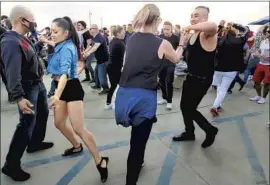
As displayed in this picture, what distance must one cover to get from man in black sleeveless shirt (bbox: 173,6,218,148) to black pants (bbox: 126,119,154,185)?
1.17m

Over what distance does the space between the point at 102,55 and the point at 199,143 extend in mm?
3395

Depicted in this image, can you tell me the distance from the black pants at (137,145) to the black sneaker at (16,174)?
3.80 ft

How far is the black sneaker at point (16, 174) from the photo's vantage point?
2582 millimetres

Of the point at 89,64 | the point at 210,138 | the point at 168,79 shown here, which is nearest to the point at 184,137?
the point at 210,138

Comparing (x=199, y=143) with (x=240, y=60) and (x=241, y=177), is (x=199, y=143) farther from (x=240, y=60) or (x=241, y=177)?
(x=240, y=60)

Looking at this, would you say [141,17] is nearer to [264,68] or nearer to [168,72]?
[168,72]

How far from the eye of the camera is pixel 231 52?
14.2ft

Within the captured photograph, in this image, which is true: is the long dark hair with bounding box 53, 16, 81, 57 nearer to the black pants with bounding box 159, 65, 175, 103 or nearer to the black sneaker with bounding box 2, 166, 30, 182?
the black sneaker with bounding box 2, 166, 30, 182

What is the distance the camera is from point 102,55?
5.96m

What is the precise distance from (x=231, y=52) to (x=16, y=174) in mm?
3661

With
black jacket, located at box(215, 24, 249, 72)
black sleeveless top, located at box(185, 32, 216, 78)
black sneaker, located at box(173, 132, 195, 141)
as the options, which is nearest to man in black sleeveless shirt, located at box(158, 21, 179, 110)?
black jacket, located at box(215, 24, 249, 72)

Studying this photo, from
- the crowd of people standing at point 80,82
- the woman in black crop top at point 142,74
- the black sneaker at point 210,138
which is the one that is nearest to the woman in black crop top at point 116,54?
the crowd of people standing at point 80,82

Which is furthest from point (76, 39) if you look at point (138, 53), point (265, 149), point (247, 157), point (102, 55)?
point (102, 55)

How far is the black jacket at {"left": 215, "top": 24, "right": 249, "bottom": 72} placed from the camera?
4184 millimetres
